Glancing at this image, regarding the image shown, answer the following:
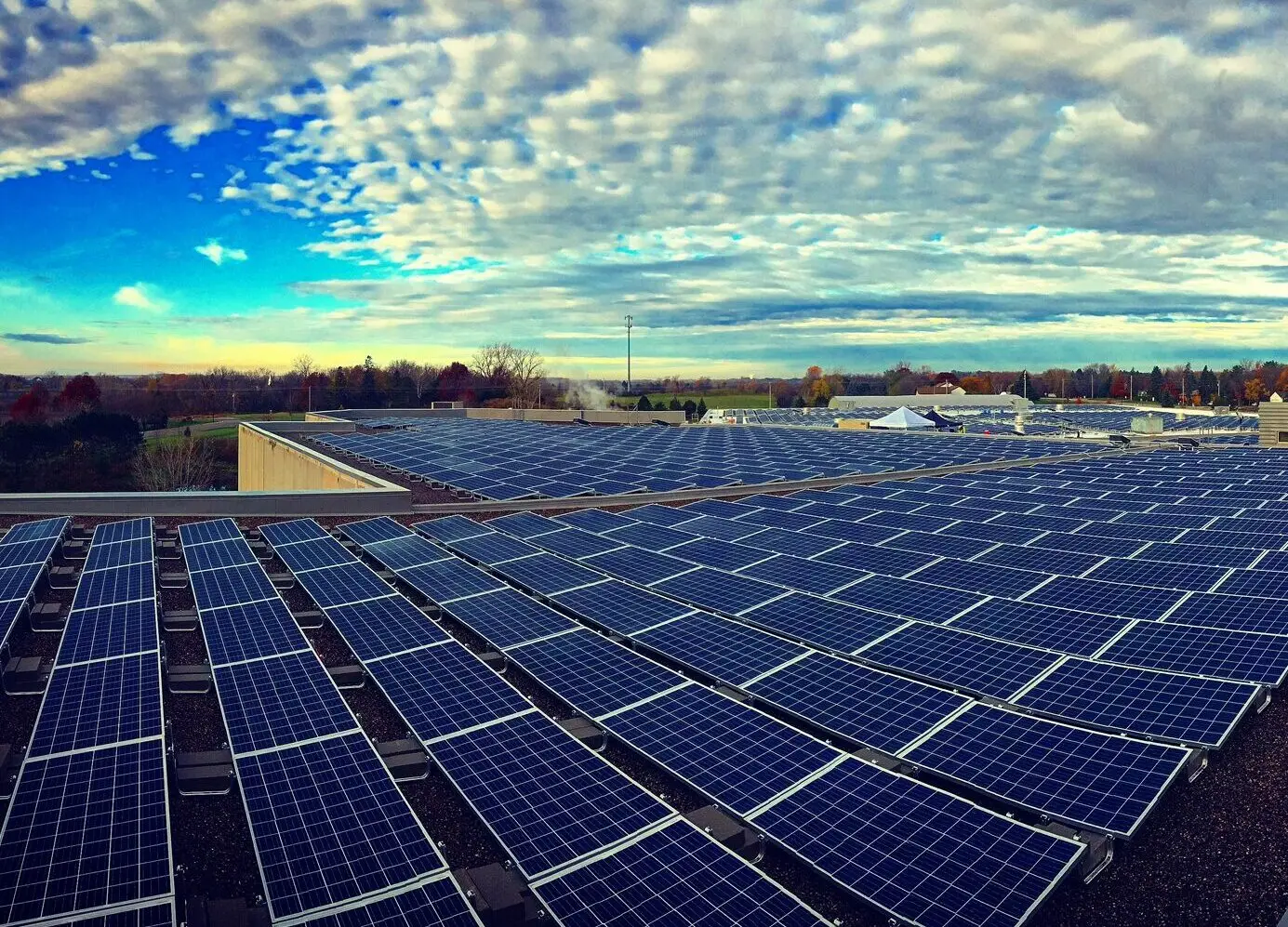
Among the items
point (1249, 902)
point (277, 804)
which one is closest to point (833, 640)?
point (1249, 902)

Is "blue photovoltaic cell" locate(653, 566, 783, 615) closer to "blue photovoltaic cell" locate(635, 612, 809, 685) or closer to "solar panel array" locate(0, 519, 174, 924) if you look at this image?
"blue photovoltaic cell" locate(635, 612, 809, 685)

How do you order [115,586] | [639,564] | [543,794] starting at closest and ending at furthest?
1. [543,794]
2. [115,586]
3. [639,564]

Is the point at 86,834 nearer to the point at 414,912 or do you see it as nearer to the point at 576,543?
the point at 414,912

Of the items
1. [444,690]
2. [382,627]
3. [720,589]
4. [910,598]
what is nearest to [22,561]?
[382,627]

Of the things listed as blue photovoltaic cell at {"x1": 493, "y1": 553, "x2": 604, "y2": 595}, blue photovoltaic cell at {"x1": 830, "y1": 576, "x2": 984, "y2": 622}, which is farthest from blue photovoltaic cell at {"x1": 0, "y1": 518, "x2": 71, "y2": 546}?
blue photovoltaic cell at {"x1": 830, "y1": 576, "x2": 984, "y2": 622}

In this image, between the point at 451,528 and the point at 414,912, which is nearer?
the point at 414,912

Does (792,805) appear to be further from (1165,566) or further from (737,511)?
(737,511)

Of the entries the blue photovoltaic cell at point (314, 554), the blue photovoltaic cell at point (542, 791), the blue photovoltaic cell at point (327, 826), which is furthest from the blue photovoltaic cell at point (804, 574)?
the blue photovoltaic cell at point (314, 554)
